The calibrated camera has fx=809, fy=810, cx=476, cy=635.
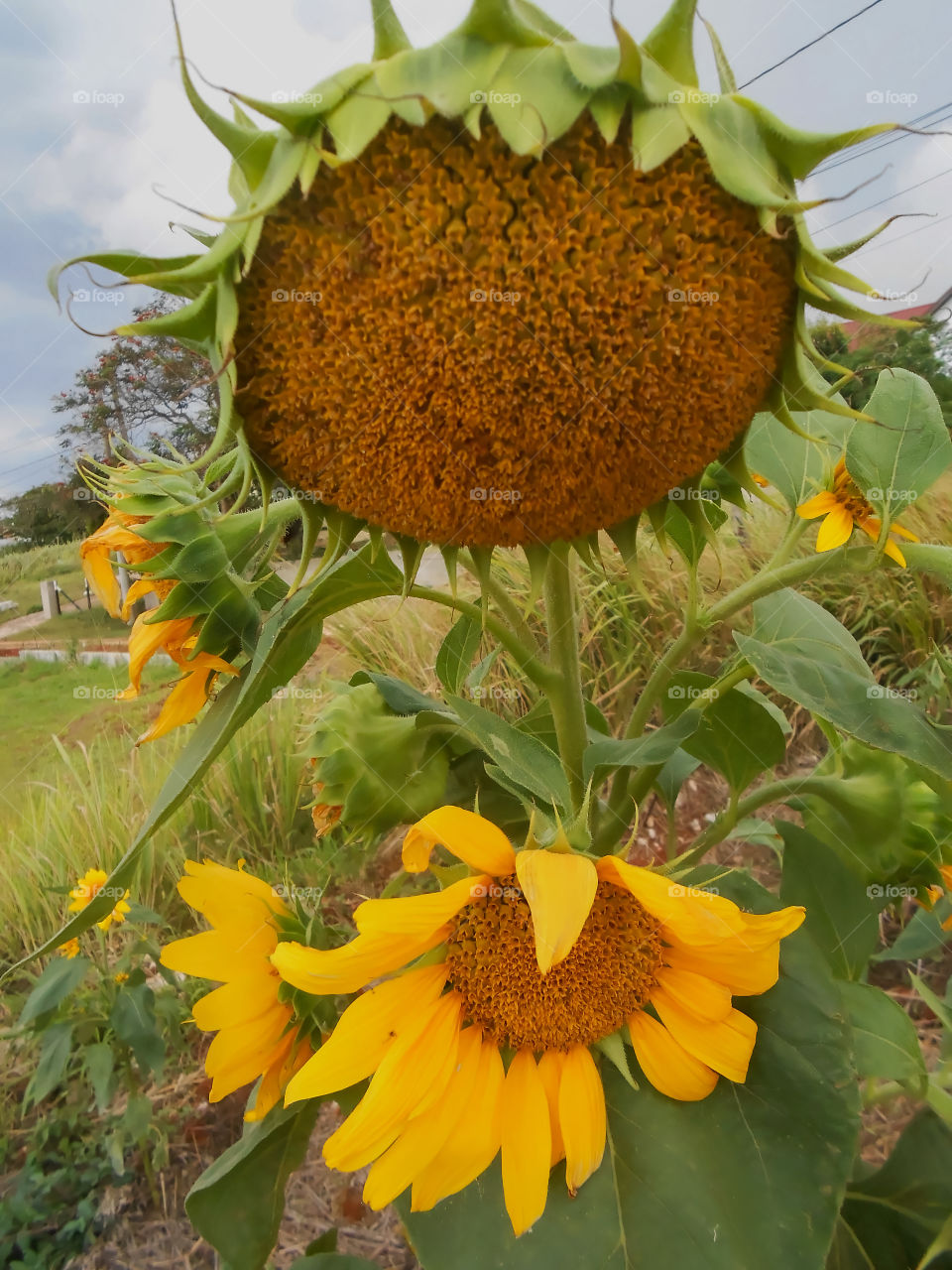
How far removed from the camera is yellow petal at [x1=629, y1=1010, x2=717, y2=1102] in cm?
53

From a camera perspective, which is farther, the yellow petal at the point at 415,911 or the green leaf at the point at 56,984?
the green leaf at the point at 56,984

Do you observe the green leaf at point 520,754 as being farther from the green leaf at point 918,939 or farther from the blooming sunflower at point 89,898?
the blooming sunflower at point 89,898

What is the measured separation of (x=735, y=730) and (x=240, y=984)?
1.59ft

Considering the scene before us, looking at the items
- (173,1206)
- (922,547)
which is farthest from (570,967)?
(173,1206)

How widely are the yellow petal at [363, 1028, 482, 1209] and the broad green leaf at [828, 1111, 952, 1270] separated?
46 cm

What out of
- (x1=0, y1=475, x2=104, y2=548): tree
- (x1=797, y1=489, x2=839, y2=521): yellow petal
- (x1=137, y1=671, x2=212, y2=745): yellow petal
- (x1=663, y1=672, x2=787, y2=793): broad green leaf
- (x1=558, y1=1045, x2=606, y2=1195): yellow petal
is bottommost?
(x1=558, y1=1045, x2=606, y2=1195): yellow petal

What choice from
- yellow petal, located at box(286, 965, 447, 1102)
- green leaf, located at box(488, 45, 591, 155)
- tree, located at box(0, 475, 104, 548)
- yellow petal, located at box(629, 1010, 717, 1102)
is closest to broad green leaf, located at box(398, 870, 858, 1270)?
yellow petal, located at box(629, 1010, 717, 1102)

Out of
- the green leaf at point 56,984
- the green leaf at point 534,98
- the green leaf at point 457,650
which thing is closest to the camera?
the green leaf at point 534,98

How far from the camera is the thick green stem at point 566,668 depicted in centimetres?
54

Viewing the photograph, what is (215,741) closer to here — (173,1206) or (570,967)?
(570,967)

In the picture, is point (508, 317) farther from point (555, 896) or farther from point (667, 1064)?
point (667, 1064)

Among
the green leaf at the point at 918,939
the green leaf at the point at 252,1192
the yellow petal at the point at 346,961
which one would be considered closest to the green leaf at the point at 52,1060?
the green leaf at the point at 252,1192

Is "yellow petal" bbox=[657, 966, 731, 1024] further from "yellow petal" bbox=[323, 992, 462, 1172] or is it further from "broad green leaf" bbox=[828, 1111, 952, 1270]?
"broad green leaf" bbox=[828, 1111, 952, 1270]

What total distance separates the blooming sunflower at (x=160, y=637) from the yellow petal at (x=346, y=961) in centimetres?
22
